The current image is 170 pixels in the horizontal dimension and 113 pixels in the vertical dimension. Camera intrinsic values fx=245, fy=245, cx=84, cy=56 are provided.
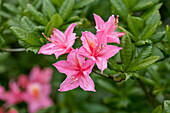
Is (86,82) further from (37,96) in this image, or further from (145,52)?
(37,96)

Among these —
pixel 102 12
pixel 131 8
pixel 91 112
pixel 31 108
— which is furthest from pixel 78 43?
pixel 31 108

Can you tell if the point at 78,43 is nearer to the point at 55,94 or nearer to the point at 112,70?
the point at 112,70

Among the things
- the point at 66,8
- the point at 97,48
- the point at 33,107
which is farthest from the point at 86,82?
the point at 33,107

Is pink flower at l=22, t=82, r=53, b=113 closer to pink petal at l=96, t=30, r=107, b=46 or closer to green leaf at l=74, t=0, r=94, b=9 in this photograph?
green leaf at l=74, t=0, r=94, b=9

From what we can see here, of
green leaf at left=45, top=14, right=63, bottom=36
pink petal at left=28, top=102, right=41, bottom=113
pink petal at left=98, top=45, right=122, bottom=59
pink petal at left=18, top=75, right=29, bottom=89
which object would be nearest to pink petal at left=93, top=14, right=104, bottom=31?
pink petal at left=98, top=45, right=122, bottom=59

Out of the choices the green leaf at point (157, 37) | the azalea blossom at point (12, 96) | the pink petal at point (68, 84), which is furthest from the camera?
the azalea blossom at point (12, 96)

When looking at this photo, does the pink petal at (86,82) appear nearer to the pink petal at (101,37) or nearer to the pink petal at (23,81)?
the pink petal at (101,37)

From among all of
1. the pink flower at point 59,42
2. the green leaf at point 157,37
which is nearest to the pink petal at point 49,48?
the pink flower at point 59,42
